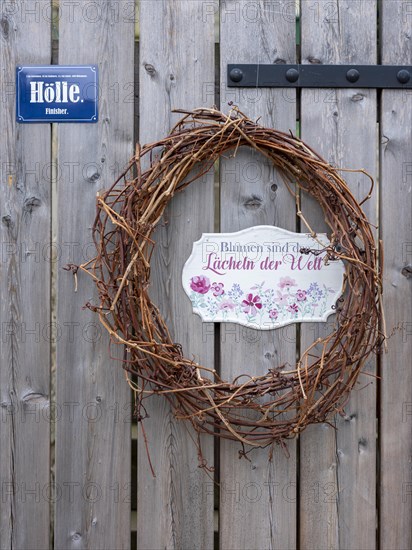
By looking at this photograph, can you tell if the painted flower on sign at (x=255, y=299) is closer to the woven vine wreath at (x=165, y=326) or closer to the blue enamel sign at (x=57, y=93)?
the woven vine wreath at (x=165, y=326)

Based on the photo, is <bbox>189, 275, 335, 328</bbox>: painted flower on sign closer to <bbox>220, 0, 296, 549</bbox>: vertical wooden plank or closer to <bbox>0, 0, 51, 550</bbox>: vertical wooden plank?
<bbox>220, 0, 296, 549</bbox>: vertical wooden plank

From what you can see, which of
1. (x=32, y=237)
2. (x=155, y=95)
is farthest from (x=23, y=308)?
(x=155, y=95)

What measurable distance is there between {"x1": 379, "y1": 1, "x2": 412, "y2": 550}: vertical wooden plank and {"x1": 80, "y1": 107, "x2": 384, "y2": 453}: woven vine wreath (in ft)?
0.33

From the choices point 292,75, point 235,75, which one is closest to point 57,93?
point 235,75

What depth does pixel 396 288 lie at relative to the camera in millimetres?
1903

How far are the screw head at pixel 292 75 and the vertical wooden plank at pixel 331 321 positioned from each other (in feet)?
0.14

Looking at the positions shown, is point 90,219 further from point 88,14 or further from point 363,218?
point 363,218

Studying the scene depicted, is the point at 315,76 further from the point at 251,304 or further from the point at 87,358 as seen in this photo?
the point at 87,358

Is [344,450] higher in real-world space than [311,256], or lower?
lower

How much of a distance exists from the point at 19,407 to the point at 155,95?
3.01ft

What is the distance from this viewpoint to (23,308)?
189 cm

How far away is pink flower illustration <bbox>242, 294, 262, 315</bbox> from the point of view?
187 cm

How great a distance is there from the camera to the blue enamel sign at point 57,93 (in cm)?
188

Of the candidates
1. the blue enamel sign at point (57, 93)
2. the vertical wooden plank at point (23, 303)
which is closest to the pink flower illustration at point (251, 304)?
the vertical wooden plank at point (23, 303)
